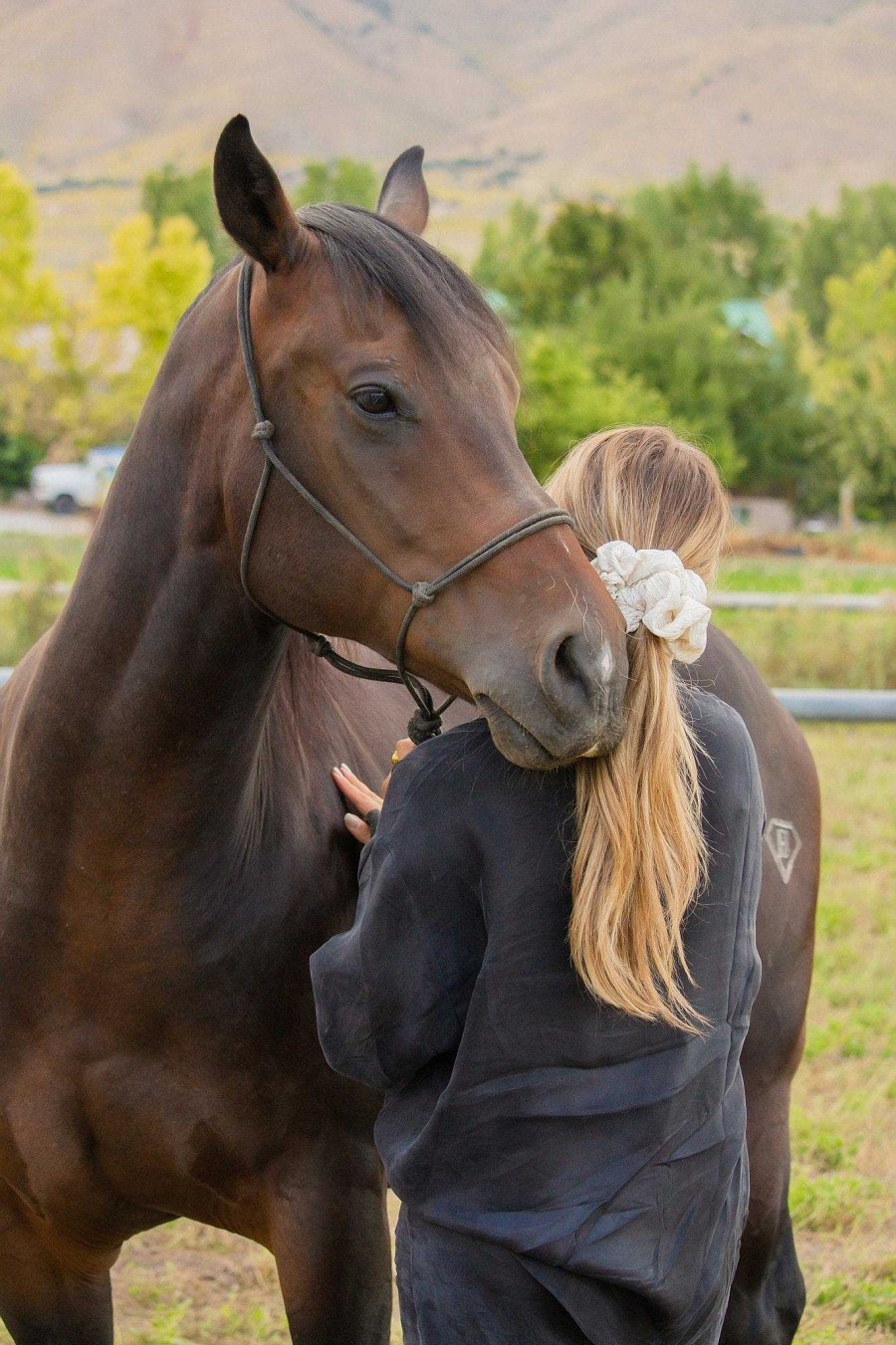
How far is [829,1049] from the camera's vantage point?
15.3 feet

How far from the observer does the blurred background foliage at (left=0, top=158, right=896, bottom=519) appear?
3366cm

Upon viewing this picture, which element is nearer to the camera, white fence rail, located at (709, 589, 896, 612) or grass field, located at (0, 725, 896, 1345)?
grass field, located at (0, 725, 896, 1345)

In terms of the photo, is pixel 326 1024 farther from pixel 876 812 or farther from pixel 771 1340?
pixel 876 812

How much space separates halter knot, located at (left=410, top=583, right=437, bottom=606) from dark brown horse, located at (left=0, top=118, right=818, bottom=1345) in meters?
0.01

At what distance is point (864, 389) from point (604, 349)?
1094 cm

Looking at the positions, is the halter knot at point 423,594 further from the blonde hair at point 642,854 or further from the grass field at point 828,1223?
the grass field at point 828,1223

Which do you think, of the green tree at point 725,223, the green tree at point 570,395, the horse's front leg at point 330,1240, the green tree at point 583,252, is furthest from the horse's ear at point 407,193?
the green tree at point 725,223

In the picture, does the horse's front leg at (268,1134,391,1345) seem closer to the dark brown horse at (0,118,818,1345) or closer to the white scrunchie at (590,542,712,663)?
the dark brown horse at (0,118,818,1345)

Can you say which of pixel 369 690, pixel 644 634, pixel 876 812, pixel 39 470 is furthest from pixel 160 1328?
pixel 39 470

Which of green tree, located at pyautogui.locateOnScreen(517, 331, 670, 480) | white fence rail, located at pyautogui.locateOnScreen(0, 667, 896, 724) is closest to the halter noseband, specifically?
white fence rail, located at pyautogui.locateOnScreen(0, 667, 896, 724)

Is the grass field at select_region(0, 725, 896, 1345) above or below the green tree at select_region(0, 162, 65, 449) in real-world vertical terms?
below

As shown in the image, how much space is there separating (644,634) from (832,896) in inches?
180

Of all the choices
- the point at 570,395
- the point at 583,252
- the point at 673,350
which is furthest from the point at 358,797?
the point at 583,252

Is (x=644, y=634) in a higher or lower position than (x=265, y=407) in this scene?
lower
